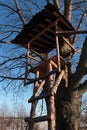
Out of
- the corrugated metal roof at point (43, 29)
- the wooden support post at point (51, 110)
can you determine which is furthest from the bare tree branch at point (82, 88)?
the wooden support post at point (51, 110)

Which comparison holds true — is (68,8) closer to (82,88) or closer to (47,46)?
(47,46)

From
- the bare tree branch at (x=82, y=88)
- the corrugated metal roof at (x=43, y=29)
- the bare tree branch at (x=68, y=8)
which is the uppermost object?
the bare tree branch at (x=68, y=8)

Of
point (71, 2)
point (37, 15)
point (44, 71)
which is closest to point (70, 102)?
point (44, 71)

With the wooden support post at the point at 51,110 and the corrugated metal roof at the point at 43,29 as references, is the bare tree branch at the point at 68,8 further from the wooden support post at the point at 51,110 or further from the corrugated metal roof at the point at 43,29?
the wooden support post at the point at 51,110

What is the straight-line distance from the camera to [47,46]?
8.12 metres

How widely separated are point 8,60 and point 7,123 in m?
36.5

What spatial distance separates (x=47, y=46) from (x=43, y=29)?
819 mm

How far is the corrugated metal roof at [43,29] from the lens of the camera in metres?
6.88

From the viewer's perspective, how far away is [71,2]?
33.6 ft

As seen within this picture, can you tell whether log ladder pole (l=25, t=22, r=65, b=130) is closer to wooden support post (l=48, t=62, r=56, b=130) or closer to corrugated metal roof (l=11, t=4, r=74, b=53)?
wooden support post (l=48, t=62, r=56, b=130)

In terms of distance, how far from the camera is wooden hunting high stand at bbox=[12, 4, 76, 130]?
6.38 m

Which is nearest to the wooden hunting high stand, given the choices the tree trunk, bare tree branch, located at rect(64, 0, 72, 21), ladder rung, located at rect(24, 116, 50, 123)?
ladder rung, located at rect(24, 116, 50, 123)

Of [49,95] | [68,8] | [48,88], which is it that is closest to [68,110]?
[48,88]

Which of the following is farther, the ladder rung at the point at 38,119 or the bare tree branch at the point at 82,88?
the bare tree branch at the point at 82,88
